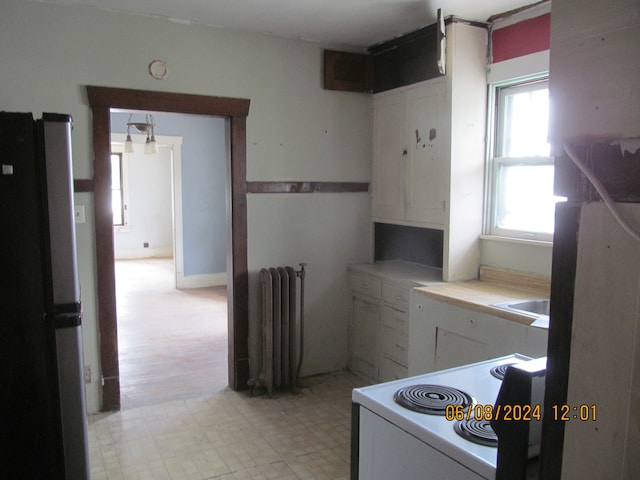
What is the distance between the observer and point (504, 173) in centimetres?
339

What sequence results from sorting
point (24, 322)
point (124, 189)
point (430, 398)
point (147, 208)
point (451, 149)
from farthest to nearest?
point (147, 208) < point (124, 189) < point (451, 149) < point (24, 322) < point (430, 398)

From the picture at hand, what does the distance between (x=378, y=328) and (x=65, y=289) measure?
241cm

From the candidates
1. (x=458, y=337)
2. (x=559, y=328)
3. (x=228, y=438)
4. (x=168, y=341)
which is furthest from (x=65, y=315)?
(x=168, y=341)

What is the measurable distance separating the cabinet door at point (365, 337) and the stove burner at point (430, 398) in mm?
2276

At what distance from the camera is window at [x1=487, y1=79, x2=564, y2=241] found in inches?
122

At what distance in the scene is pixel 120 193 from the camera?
10.1m

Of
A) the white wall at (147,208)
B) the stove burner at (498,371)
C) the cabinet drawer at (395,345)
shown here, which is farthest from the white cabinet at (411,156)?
the white wall at (147,208)

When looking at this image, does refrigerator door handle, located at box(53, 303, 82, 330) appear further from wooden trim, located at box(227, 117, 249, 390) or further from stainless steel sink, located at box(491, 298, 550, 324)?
stainless steel sink, located at box(491, 298, 550, 324)

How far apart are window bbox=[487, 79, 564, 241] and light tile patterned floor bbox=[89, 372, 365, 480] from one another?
5.51ft

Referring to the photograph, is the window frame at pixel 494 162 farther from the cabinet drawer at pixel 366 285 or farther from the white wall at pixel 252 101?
the white wall at pixel 252 101

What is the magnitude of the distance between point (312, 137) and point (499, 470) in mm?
3171

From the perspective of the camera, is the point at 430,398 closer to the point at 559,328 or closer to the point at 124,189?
the point at 559,328

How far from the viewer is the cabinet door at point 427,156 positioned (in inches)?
135

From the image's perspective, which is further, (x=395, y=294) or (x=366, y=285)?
(x=366, y=285)
